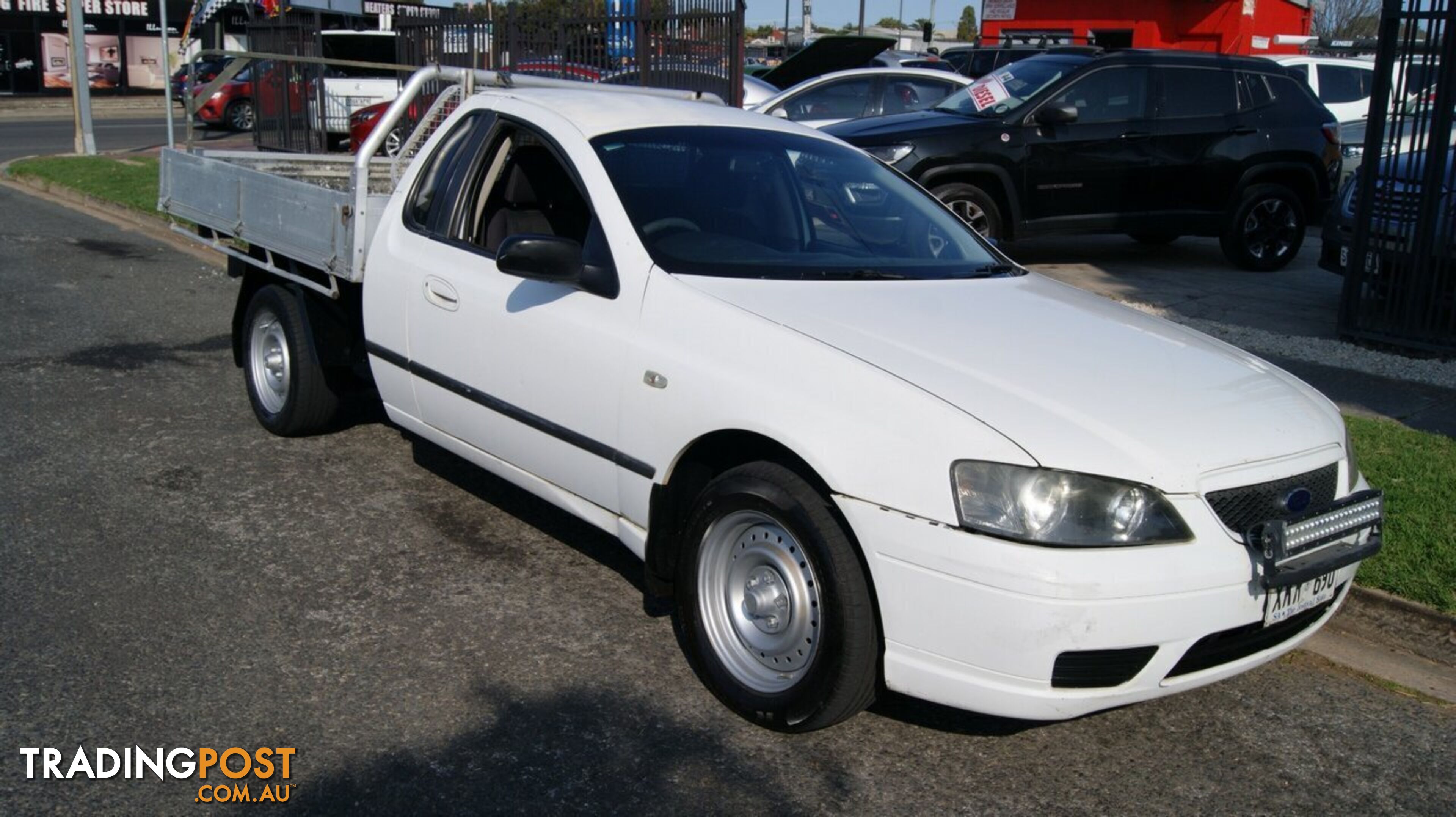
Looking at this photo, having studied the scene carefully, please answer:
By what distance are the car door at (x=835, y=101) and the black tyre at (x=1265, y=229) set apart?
4329 millimetres

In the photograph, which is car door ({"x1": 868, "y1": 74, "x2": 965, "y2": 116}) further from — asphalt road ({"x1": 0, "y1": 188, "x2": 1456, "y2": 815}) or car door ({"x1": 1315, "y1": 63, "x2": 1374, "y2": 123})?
asphalt road ({"x1": 0, "y1": 188, "x2": 1456, "y2": 815})

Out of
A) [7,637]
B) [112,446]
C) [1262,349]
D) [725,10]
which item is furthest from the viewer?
[725,10]

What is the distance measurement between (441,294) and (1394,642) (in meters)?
3.61

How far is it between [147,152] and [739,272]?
2111 cm

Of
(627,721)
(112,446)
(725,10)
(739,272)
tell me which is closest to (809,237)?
(739,272)

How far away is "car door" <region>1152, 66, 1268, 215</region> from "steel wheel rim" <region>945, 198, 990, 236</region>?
159 cm

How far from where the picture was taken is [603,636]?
446 cm

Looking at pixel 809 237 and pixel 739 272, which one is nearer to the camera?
pixel 739 272

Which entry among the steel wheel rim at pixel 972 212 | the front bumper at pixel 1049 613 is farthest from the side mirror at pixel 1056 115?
the front bumper at pixel 1049 613

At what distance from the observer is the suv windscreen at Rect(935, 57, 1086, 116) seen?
11.5 m

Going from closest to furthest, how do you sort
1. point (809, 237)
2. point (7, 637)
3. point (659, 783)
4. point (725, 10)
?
point (659, 783)
point (7, 637)
point (809, 237)
point (725, 10)

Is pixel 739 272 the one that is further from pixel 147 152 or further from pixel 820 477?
pixel 147 152

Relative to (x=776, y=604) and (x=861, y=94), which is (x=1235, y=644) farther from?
(x=861, y=94)

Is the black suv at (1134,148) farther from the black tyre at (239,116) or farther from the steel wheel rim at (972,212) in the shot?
the black tyre at (239,116)
